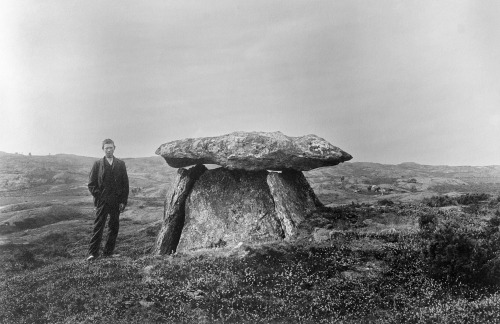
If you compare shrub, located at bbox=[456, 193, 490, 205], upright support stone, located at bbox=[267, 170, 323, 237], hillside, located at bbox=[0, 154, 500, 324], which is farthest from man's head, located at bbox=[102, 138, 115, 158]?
shrub, located at bbox=[456, 193, 490, 205]

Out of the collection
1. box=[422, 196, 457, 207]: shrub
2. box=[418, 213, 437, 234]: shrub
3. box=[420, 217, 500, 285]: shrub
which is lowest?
box=[420, 217, 500, 285]: shrub

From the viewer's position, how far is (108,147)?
62.1ft

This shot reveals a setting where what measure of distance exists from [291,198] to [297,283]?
7.99 m

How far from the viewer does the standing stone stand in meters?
19.4

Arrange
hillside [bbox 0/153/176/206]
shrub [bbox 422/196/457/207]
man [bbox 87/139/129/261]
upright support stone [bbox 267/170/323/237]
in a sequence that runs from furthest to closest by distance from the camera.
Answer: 1. hillside [bbox 0/153/176/206]
2. shrub [bbox 422/196/457/207]
3. upright support stone [bbox 267/170/323/237]
4. man [bbox 87/139/129/261]

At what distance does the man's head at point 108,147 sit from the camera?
18938 millimetres

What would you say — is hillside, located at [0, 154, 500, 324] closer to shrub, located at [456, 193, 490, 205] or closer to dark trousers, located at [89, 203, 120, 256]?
dark trousers, located at [89, 203, 120, 256]

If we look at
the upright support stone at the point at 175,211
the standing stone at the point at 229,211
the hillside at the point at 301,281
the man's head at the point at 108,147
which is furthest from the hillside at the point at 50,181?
the hillside at the point at 301,281

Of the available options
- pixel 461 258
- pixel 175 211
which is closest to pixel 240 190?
pixel 175 211

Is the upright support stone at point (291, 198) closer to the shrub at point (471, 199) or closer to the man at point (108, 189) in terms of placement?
the man at point (108, 189)

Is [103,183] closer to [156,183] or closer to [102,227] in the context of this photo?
[102,227]

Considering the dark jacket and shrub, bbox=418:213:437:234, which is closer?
shrub, bbox=418:213:437:234

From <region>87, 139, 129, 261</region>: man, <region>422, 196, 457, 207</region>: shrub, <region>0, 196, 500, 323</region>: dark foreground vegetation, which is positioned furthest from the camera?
<region>422, 196, 457, 207</region>: shrub

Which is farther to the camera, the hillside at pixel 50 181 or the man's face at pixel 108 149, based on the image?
the hillside at pixel 50 181
